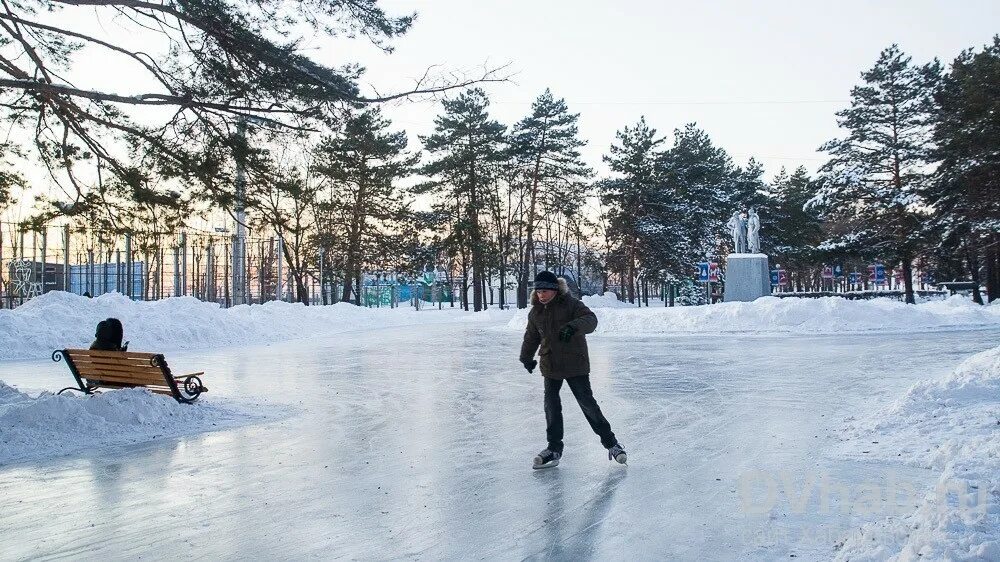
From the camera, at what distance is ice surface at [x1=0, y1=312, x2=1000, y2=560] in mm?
4789

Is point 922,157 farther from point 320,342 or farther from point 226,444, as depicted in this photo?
point 226,444

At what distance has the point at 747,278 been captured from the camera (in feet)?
109

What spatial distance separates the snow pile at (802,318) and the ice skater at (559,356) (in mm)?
20718

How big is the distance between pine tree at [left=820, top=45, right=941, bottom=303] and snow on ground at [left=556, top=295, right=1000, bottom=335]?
45.9 ft

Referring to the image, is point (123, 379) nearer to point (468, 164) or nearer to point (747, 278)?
point (747, 278)

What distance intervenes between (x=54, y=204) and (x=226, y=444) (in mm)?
4594

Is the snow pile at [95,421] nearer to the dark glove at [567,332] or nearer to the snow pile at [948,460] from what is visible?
the dark glove at [567,332]

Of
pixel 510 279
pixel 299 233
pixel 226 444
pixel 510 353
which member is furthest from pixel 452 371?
pixel 510 279

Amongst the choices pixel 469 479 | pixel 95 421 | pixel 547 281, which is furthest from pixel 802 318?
pixel 95 421

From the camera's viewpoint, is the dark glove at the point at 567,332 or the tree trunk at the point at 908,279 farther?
the tree trunk at the point at 908,279

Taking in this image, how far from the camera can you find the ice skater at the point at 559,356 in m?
6.91

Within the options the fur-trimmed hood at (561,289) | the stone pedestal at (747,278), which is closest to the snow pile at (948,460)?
the fur-trimmed hood at (561,289)

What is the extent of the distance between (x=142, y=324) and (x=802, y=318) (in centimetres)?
2168

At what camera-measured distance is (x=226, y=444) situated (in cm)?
823
